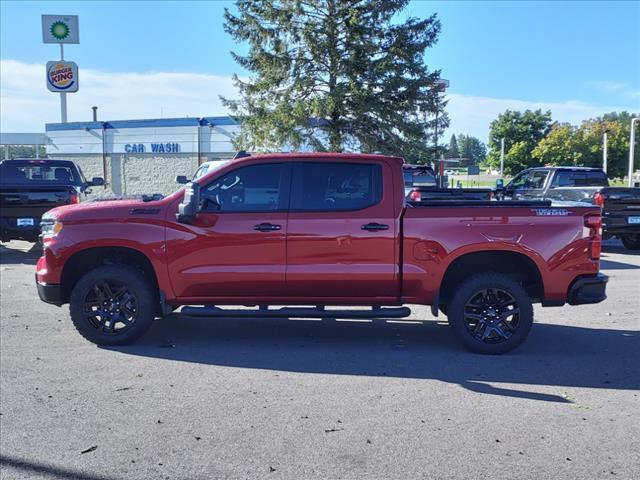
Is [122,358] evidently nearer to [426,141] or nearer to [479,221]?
[479,221]

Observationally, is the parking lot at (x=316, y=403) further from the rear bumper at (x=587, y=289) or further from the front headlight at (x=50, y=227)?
the front headlight at (x=50, y=227)

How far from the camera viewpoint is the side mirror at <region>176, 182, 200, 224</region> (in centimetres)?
589

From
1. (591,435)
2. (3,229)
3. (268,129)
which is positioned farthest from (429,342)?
(268,129)

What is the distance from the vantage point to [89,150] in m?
34.7

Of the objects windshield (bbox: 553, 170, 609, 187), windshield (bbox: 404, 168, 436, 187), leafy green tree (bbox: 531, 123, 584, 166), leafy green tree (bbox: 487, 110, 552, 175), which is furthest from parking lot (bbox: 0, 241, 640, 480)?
leafy green tree (bbox: 487, 110, 552, 175)

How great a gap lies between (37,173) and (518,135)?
2113 inches

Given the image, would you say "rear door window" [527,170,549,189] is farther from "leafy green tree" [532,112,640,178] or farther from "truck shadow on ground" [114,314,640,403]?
"leafy green tree" [532,112,640,178]

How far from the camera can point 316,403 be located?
15.7 ft

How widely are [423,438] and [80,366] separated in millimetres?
3303

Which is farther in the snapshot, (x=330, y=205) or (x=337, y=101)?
(x=337, y=101)

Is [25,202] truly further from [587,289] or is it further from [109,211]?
[587,289]

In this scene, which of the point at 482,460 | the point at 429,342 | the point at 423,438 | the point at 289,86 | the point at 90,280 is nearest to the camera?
the point at 482,460

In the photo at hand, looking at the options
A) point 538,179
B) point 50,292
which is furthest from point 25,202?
point 538,179

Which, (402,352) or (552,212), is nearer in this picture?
(552,212)
